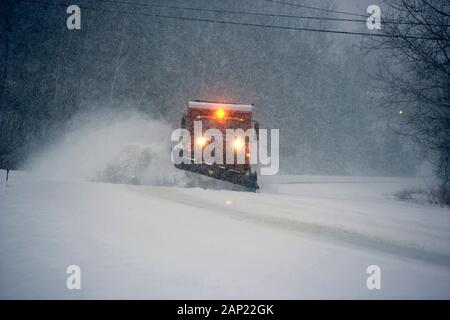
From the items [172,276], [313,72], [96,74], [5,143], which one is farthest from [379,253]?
[313,72]

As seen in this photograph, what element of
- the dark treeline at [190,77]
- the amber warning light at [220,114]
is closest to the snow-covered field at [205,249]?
the amber warning light at [220,114]

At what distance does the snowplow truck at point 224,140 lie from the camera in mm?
11328

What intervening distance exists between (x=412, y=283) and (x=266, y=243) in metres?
2.08

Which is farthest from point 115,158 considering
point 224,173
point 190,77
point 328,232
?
point 190,77

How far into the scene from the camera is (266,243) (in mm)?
5043

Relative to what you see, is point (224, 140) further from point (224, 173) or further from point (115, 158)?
point (115, 158)

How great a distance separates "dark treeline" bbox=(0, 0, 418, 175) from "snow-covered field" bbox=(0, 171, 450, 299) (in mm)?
16116

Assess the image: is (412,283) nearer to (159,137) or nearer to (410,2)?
(410,2)

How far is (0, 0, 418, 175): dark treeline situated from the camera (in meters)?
24.2

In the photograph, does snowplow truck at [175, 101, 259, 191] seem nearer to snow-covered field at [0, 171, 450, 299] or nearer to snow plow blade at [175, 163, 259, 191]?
snow plow blade at [175, 163, 259, 191]

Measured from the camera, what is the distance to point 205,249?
454 cm

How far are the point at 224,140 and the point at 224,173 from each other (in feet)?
4.72

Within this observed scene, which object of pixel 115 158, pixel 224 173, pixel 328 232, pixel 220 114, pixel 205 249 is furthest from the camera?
pixel 115 158

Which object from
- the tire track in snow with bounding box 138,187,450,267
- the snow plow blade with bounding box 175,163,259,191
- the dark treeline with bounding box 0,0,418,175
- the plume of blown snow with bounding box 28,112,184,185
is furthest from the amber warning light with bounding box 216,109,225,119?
the dark treeline with bounding box 0,0,418,175
